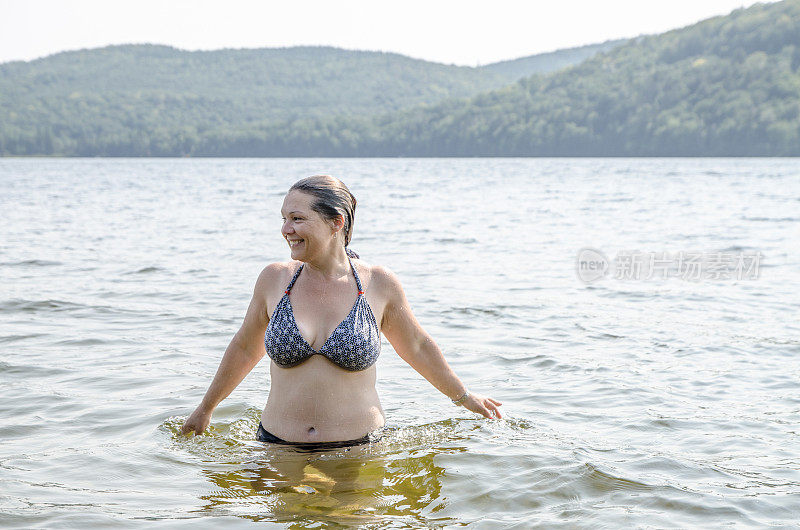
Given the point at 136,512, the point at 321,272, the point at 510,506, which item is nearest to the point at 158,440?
the point at 136,512

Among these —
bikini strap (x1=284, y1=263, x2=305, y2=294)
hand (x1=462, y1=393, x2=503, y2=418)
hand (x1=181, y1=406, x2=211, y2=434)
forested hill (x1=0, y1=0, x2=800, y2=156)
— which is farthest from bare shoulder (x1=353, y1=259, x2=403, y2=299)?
forested hill (x1=0, y1=0, x2=800, y2=156)

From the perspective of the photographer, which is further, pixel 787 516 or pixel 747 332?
pixel 747 332

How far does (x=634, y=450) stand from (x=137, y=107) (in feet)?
572

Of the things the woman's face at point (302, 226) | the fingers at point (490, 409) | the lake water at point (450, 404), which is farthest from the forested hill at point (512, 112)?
the woman's face at point (302, 226)

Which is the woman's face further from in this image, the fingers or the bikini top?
the fingers

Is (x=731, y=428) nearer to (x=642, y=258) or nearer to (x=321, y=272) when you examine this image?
(x=321, y=272)

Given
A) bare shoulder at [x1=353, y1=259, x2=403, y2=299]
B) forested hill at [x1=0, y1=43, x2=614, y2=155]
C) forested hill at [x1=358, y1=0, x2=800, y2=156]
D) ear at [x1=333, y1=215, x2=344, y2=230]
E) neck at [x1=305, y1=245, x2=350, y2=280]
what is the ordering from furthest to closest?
forested hill at [x1=0, y1=43, x2=614, y2=155], forested hill at [x1=358, y1=0, x2=800, y2=156], bare shoulder at [x1=353, y1=259, x2=403, y2=299], neck at [x1=305, y1=245, x2=350, y2=280], ear at [x1=333, y1=215, x2=344, y2=230]

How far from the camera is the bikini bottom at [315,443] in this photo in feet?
16.6

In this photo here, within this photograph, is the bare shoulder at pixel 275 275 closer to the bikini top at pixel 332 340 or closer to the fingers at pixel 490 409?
the bikini top at pixel 332 340

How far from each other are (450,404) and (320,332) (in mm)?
2853

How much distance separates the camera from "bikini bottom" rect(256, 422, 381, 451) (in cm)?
507

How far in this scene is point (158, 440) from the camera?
6191 millimetres

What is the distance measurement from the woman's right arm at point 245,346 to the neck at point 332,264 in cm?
26

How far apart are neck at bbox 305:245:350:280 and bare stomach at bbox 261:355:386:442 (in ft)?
1.60
